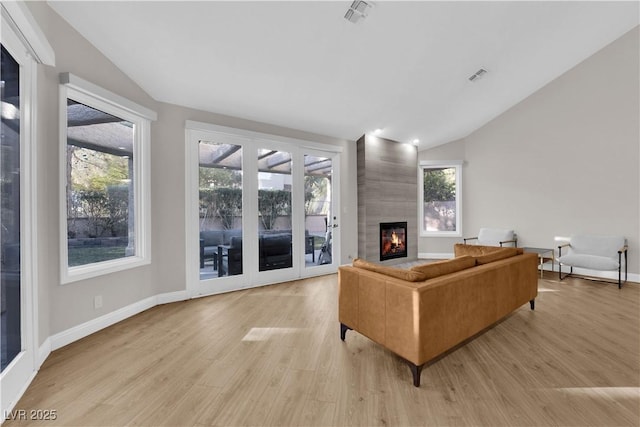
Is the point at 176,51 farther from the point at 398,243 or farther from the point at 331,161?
the point at 398,243

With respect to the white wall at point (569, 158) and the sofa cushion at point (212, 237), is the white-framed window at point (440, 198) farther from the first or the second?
the sofa cushion at point (212, 237)

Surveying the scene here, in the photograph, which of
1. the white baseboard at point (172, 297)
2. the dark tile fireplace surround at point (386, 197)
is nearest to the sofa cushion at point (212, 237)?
the white baseboard at point (172, 297)

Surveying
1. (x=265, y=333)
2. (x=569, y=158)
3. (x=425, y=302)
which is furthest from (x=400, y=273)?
(x=569, y=158)

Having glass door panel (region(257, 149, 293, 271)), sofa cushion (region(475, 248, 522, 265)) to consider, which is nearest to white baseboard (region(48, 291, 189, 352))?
glass door panel (region(257, 149, 293, 271))

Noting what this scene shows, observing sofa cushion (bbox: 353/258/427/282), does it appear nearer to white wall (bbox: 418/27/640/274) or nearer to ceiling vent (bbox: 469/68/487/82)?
ceiling vent (bbox: 469/68/487/82)

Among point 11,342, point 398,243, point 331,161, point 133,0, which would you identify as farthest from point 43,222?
point 398,243

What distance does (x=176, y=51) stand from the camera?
2686 millimetres

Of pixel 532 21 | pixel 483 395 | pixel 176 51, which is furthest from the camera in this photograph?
pixel 532 21

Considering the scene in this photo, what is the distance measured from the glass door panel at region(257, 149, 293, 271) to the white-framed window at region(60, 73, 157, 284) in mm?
1476

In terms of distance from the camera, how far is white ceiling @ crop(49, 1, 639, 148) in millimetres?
2428

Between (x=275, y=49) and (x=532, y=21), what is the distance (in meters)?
3.07

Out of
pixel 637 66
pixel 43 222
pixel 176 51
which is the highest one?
pixel 637 66

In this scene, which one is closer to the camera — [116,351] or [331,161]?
[116,351]

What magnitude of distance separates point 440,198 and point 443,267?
4878mm
